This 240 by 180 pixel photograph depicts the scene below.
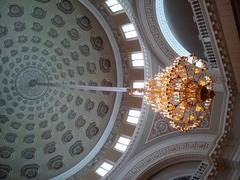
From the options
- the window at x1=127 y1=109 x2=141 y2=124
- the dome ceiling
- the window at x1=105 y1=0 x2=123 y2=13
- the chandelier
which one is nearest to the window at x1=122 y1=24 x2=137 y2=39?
the window at x1=105 y1=0 x2=123 y2=13

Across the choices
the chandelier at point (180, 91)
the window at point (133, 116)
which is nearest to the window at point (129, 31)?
the window at point (133, 116)

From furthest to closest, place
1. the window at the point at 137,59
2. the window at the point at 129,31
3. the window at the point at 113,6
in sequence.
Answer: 1. the window at the point at 137,59
2. the window at the point at 129,31
3. the window at the point at 113,6

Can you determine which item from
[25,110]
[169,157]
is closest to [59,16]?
[25,110]

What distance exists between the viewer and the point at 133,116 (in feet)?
44.1

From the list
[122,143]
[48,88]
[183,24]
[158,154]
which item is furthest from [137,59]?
[48,88]

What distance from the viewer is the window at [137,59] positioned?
42.1 feet

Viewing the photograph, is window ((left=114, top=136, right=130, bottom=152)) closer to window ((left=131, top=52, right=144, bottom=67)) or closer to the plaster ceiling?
window ((left=131, top=52, right=144, bottom=67))

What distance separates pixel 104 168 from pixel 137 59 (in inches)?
172

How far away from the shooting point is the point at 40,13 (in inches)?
564

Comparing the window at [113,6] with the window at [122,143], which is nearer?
the window at [113,6]

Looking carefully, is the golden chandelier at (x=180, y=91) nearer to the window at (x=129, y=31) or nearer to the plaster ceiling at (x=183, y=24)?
the plaster ceiling at (x=183, y=24)

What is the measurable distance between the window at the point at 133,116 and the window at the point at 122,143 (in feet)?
2.38

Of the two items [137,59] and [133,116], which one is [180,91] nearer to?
[137,59]

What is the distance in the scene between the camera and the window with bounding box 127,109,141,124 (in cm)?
1330
